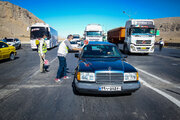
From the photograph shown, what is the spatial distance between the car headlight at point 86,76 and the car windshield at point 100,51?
1.30 metres

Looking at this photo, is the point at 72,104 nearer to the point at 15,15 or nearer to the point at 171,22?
the point at 15,15

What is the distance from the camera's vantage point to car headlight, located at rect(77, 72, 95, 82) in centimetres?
354

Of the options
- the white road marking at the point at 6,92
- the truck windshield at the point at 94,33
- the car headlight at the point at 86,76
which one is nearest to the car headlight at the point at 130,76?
the car headlight at the point at 86,76

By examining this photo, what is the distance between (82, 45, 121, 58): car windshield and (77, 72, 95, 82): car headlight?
1.30 m

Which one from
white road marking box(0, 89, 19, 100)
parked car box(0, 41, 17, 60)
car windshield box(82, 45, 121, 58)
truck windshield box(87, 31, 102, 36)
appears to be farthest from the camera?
truck windshield box(87, 31, 102, 36)

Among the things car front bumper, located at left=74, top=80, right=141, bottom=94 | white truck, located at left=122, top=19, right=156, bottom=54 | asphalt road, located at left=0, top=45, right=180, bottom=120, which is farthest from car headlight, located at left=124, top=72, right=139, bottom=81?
white truck, located at left=122, top=19, right=156, bottom=54

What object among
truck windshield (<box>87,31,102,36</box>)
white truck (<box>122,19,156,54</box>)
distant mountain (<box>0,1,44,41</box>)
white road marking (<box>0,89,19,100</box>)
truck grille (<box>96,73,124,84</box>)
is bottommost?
white road marking (<box>0,89,19,100</box>)

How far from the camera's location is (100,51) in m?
5.10

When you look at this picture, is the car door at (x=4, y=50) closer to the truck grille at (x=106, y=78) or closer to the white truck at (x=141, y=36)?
the truck grille at (x=106, y=78)

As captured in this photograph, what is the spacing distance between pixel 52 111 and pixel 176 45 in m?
35.6

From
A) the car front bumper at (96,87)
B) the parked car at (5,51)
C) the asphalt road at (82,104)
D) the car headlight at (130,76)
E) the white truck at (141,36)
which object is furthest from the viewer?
the white truck at (141,36)

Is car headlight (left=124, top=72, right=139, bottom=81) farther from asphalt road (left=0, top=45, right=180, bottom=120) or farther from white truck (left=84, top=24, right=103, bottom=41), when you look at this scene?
white truck (left=84, top=24, right=103, bottom=41)

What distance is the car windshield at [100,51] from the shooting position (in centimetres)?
484

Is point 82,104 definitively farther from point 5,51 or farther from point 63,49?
point 5,51
